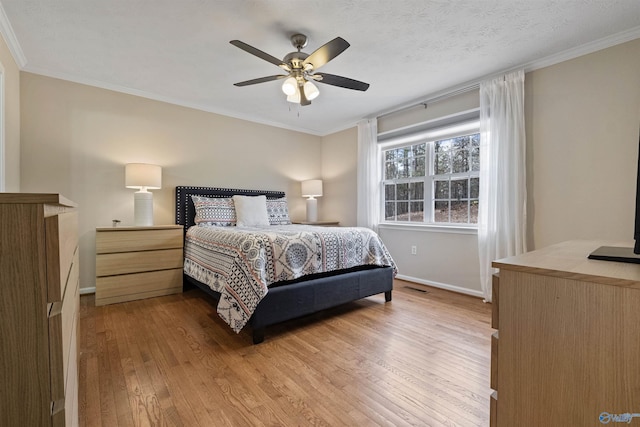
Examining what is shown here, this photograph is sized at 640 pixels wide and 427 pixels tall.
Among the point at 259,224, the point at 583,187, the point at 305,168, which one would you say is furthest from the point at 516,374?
the point at 305,168

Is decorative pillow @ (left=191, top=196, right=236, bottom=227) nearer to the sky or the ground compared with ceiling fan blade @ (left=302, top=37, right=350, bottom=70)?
nearer to the ground

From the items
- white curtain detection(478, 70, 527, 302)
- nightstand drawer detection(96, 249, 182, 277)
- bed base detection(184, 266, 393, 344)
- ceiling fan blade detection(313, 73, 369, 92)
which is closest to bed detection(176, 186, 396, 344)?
bed base detection(184, 266, 393, 344)

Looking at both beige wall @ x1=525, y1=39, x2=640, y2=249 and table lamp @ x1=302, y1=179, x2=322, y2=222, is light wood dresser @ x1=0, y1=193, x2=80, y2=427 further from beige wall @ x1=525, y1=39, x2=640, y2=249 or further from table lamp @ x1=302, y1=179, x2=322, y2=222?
table lamp @ x1=302, y1=179, x2=322, y2=222

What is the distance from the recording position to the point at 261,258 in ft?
6.78

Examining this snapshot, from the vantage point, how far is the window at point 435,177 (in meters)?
3.28

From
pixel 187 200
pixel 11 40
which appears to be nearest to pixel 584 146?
pixel 187 200

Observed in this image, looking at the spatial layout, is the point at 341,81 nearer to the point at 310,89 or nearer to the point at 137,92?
the point at 310,89

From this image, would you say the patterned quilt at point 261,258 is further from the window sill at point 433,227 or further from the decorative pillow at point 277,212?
the decorative pillow at point 277,212

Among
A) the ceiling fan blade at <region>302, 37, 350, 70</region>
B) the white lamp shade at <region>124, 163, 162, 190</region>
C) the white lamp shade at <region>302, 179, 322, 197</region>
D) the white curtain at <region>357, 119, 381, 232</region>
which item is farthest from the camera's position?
the white lamp shade at <region>302, 179, 322, 197</region>

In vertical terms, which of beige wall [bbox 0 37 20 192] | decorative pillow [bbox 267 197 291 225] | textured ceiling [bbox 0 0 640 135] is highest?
textured ceiling [bbox 0 0 640 135]

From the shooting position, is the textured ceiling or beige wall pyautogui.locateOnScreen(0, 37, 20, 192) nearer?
the textured ceiling

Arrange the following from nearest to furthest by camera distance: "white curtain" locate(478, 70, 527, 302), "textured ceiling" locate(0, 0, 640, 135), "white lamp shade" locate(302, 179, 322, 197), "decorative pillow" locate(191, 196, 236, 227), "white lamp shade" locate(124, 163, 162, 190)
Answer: "textured ceiling" locate(0, 0, 640, 135) → "white curtain" locate(478, 70, 527, 302) → "white lamp shade" locate(124, 163, 162, 190) → "decorative pillow" locate(191, 196, 236, 227) → "white lamp shade" locate(302, 179, 322, 197)

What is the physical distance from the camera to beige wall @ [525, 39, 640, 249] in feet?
7.34

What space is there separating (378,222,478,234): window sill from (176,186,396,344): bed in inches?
37.5
